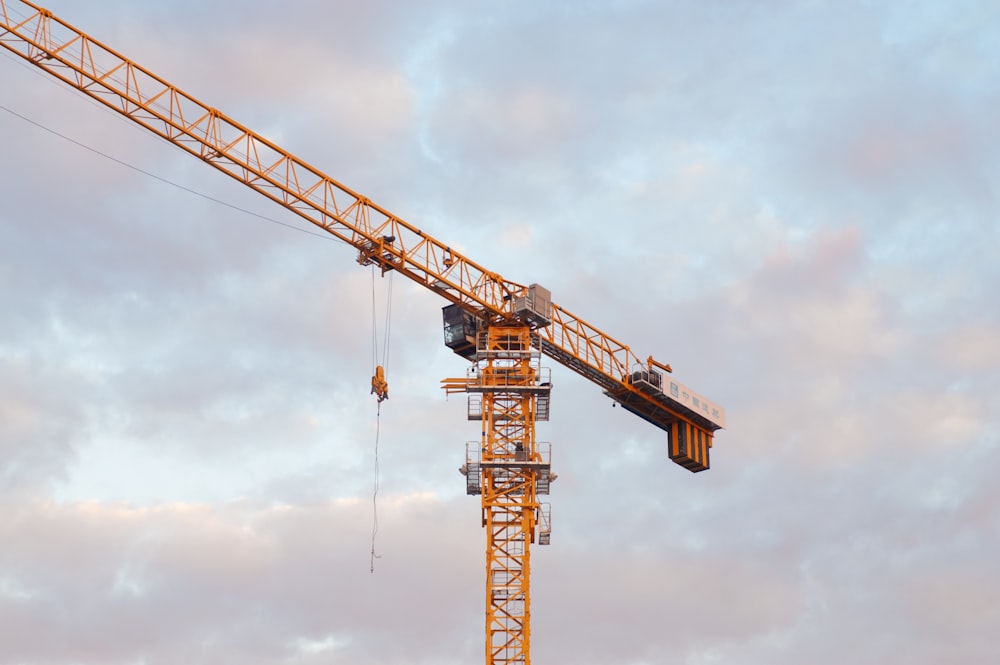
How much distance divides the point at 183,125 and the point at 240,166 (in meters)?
3.96

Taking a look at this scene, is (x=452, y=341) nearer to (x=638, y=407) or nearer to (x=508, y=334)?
(x=508, y=334)

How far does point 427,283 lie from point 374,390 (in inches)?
277

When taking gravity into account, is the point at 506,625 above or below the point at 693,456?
below

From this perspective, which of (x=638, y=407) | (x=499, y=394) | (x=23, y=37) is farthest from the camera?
(x=638, y=407)

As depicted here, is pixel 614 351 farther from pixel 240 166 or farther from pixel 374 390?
pixel 240 166

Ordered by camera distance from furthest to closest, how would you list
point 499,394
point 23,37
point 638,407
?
point 638,407 < point 499,394 < point 23,37

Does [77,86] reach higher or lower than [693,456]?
higher

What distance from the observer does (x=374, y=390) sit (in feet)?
427

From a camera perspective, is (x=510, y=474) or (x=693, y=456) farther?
(x=693, y=456)

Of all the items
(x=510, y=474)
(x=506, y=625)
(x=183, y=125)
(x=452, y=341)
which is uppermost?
(x=183, y=125)

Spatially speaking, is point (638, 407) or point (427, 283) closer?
point (427, 283)

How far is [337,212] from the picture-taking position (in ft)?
421

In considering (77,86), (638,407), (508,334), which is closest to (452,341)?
(508,334)

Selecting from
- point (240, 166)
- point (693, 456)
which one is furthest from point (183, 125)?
point (693, 456)
